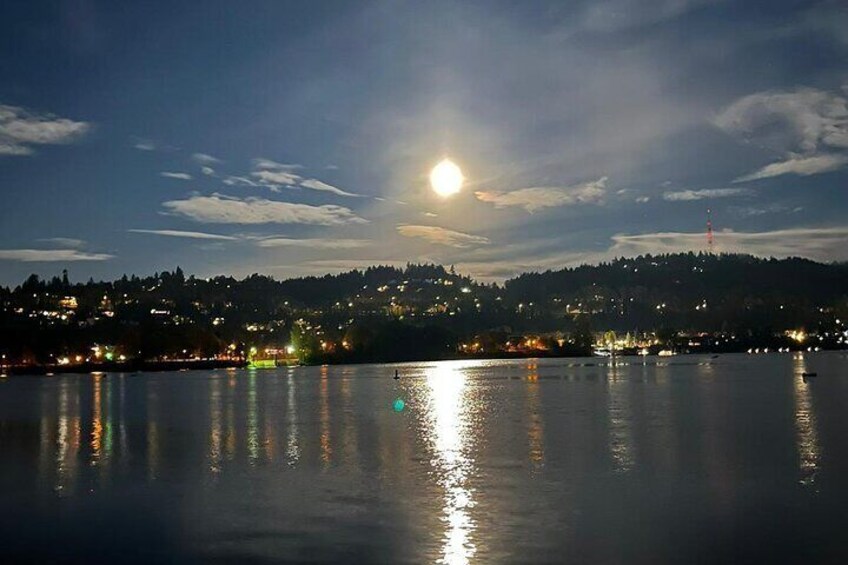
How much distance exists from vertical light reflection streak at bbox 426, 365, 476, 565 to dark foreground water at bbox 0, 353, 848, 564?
0.28 ft

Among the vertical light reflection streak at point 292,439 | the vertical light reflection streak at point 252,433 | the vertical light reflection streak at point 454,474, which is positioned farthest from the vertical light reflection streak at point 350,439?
the vertical light reflection streak at point 252,433

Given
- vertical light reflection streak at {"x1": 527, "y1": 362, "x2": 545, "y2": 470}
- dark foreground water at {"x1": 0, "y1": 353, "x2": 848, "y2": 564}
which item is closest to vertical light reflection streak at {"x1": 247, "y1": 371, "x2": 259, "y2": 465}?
dark foreground water at {"x1": 0, "y1": 353, "x2": 848, "y2": 564}

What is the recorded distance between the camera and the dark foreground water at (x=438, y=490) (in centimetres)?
1501

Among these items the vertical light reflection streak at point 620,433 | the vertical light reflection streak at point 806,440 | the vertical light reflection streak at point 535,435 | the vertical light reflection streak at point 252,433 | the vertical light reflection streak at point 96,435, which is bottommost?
the vertical light reflection streak at point 806,440

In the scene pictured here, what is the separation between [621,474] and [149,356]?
160 m

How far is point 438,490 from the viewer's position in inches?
811

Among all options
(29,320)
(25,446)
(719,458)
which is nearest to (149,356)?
(29,320)

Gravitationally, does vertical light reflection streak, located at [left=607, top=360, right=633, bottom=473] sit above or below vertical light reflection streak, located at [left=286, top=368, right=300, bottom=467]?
below

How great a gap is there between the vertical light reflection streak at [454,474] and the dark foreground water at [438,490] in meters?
0.08

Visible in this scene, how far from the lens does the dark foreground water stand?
49.2ft

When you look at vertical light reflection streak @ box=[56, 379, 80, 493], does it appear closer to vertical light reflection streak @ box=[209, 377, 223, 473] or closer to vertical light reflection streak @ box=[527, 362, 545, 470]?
vertical light reflection streak @ box=[209, 377, 223, 473]

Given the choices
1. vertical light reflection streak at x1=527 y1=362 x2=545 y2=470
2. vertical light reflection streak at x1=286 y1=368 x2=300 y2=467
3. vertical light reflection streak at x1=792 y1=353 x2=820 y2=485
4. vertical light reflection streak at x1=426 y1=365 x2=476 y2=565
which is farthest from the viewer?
vertical light reflection streak at x1=286 y1=368 x2=300 y2=467

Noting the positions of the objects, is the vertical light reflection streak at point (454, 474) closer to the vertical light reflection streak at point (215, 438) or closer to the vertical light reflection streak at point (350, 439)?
the vertical light reflection streak at point (350, 439)

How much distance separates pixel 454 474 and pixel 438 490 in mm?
2513
